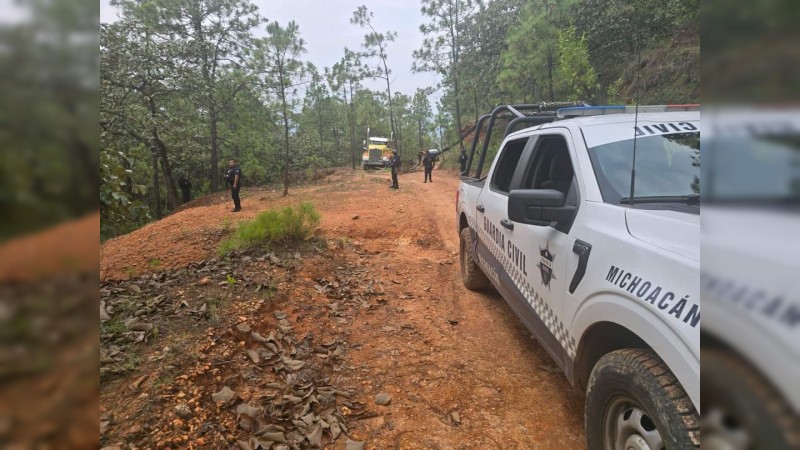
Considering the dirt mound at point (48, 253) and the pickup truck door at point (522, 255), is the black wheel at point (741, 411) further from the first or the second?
the pickup truck door at point (522, 255)

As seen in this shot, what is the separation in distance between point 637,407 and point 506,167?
8.62 ft

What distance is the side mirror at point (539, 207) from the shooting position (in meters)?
2.21

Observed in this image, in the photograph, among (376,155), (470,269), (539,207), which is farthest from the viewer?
(376,155)

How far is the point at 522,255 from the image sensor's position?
286 cm

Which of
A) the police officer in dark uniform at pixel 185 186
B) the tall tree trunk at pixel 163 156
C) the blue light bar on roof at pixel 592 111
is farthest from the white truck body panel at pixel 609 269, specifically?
A: the police officer in dark uniform at pixel 185 186

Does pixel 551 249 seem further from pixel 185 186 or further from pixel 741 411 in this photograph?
pixel 185 186

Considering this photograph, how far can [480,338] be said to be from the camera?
372cm

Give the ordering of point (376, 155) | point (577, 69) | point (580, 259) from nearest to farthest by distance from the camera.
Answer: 1. point (580, 259)
2. point (577, 69)
3. point (376, 155)

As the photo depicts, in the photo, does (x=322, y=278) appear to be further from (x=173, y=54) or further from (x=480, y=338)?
(x=173, y=54)

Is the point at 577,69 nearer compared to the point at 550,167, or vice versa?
the point at 550,167

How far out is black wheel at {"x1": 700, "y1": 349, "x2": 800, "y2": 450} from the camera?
1.36 feet

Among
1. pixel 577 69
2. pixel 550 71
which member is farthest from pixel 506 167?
pixel 550 71

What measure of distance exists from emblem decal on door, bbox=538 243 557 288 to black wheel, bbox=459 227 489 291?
83.5 inches

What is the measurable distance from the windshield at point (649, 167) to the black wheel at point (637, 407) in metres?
0.83
